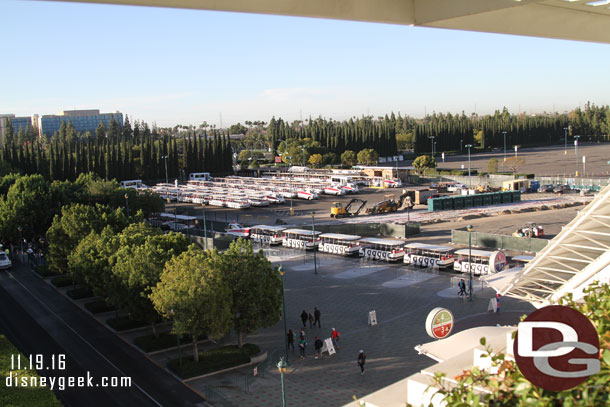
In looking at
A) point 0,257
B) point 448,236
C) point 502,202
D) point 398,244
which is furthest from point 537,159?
point 0,257

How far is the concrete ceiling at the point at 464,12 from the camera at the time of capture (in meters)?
3.98

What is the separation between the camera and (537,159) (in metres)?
92.0

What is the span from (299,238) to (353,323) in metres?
14.8

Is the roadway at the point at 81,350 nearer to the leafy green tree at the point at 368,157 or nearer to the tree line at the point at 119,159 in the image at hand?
the tree line at the point at 119,159

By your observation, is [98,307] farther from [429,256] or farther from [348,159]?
[348,159]

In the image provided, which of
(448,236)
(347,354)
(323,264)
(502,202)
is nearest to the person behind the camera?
(347,354)

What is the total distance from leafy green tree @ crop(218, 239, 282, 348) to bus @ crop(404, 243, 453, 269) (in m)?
12.0

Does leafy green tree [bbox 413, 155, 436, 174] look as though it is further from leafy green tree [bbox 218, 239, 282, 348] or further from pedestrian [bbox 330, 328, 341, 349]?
leafy green tree [bbox 218, 239, 282, 348]

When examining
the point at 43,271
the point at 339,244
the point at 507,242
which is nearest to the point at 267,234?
the point at 339,244

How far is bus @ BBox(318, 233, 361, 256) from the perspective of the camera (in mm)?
32744

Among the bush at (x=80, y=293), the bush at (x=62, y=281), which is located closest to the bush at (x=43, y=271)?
the bush at (x=62, y=281)

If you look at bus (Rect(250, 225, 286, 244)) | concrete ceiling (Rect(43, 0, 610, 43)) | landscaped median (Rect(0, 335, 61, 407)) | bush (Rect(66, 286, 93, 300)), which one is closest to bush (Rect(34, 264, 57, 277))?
bush (Rect(66, 286, 93, 300))

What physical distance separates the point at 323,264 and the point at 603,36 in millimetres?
25650

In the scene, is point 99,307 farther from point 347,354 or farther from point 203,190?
point 203,190
